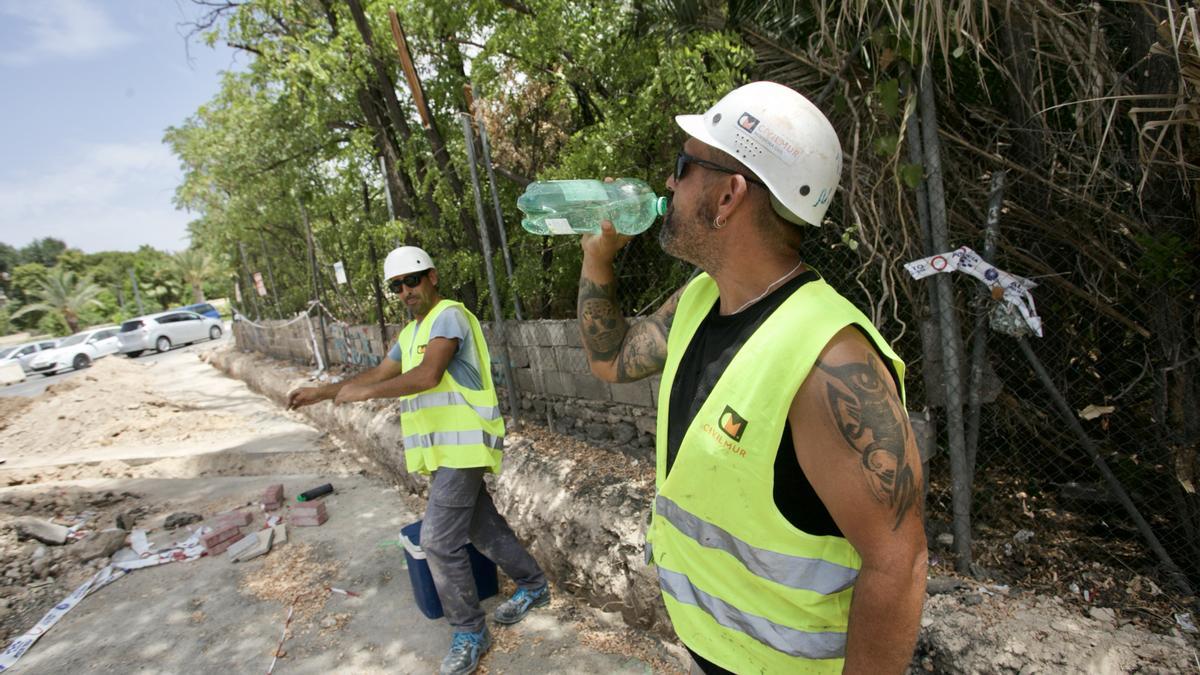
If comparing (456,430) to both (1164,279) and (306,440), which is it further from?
(306,440)

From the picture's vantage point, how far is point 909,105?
2357 millimetres

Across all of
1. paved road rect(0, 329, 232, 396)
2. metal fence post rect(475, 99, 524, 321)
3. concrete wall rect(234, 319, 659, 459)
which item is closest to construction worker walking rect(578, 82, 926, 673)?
concrete wall rect(234, 319, 659, 459)

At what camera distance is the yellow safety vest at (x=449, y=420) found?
3021mm

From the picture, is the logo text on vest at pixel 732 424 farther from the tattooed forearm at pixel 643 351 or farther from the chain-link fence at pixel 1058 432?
the chain-link fence at pixel 1058 432

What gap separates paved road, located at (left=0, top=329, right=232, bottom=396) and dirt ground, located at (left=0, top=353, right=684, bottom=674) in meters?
13.4

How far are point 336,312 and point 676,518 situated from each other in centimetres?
1098

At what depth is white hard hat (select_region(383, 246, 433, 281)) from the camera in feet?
10.9

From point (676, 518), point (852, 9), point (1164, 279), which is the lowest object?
point (676, 518)

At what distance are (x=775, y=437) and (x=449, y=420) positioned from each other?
7.34 feet

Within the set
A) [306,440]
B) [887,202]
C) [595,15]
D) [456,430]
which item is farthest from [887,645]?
[306,440]

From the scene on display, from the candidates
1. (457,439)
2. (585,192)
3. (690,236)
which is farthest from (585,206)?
(457,439)

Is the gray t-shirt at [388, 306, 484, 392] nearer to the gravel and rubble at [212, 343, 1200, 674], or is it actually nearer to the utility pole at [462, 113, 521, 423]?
the gravel and rubble at [212, 343, 1200, 674]

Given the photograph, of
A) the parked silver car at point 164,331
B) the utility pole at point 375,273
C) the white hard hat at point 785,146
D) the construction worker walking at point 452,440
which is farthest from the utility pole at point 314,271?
the parked silver car at point 164,331

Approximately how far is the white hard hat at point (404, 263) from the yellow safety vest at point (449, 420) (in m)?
0.34
